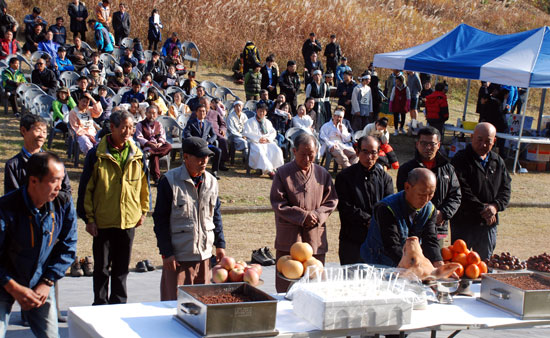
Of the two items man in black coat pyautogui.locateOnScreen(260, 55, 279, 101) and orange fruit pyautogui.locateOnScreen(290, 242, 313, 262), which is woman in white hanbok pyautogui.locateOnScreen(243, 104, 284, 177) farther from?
orange fruit pyautogui.locateOnScreen(290, 242, 313, 262)

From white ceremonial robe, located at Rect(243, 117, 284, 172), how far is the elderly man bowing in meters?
7.90

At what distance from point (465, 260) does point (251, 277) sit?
1.52 metres

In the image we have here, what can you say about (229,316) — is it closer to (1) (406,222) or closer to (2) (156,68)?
(1) (406,222)

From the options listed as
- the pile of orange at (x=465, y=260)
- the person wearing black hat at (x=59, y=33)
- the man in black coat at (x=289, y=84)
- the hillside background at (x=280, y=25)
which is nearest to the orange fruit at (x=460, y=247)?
the pile of orange at (x=465, y=260)

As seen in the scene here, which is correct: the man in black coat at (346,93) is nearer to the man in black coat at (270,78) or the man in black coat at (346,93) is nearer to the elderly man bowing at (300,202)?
the man in black coat at (270,78)

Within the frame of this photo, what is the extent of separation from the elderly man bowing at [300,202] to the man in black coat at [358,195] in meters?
0.17

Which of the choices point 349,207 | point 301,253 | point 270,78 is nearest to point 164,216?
point 301,253

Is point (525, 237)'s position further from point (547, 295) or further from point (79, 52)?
point (79, 52)

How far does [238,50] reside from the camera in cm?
2578

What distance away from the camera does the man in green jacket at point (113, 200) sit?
557cm

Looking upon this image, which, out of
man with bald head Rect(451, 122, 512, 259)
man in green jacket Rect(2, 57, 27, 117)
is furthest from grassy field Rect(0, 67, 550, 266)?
man with bald head Rect(451, 122, 512, 259)

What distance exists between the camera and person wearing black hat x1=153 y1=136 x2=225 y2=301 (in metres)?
5.08

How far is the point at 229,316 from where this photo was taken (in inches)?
140

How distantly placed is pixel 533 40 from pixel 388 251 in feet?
42.3
